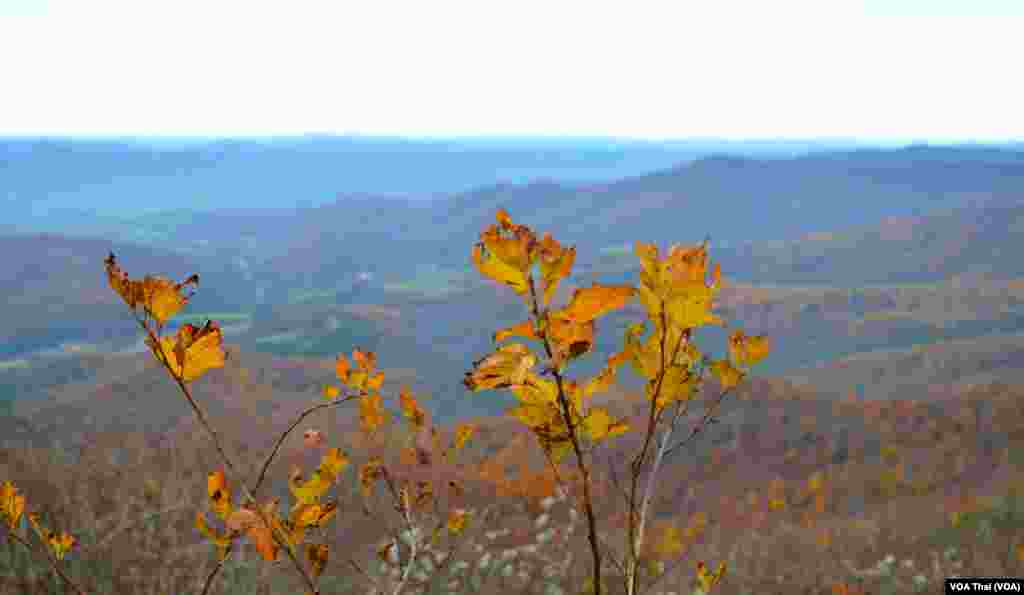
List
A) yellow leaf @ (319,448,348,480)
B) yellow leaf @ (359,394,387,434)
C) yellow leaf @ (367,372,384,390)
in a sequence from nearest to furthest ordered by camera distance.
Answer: yellow leaf @ (319,448,348,480) → yellow leaf @ (367,372,384,390) → yellow leaf @ (359,394,387,434)

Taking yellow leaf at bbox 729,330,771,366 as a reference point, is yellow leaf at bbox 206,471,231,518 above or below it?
below

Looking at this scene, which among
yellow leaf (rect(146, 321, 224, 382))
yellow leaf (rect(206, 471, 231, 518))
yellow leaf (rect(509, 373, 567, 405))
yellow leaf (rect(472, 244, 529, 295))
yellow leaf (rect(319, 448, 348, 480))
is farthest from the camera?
yellow leaf (rect(319, 448, 348, 480))

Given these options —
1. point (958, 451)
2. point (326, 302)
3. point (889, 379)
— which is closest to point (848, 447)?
point (958, 451)

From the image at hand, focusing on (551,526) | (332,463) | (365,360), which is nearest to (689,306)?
(332,463)

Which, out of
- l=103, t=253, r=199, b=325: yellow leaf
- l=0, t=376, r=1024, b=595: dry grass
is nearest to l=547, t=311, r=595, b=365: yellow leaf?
l=103, t=253, r=199, b=325: yellow leaf

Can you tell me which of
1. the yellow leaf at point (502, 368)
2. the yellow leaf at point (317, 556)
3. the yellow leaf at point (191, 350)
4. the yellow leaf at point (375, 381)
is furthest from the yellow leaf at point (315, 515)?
the yellow leaf at point (502, 368)

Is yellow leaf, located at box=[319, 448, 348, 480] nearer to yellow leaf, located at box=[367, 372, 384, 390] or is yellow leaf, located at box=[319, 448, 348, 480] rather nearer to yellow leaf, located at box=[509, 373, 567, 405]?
yellow leaf, located at box=[367, 372, 384, 390]

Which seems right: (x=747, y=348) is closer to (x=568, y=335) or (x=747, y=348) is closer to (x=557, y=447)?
(x=557, y=447)
